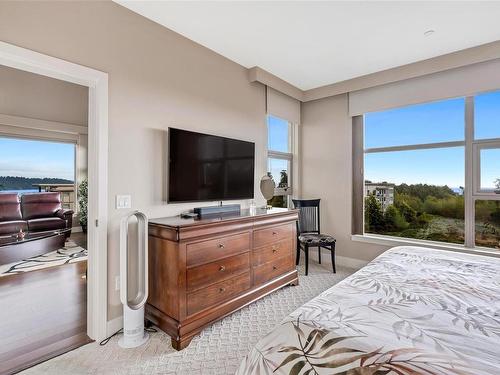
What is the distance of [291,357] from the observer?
39.1 inches

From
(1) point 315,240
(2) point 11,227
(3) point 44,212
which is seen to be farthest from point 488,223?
(3) point 44,212

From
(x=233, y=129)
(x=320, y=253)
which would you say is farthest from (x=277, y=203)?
(x=233, y=129)

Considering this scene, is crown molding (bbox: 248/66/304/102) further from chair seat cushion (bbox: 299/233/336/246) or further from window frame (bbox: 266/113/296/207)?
chair seat cushion (bbox: 299/233/336/246)

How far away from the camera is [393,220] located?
149 inches

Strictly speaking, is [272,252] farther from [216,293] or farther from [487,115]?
[487,115]

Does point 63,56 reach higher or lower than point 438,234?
higher

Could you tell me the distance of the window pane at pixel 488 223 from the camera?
3.04 m

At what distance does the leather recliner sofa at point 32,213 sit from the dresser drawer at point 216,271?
14.2ft

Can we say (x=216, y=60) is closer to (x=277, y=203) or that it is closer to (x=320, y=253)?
(x=277, y=203)

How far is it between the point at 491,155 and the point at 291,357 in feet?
11.5

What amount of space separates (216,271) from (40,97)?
5.39 metres

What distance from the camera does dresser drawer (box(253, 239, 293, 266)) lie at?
2697 millimetres

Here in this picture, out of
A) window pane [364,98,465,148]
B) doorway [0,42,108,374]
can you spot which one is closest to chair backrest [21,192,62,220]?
doorway [0,42,108,374]

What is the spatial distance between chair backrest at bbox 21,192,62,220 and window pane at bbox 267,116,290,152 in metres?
4.74
